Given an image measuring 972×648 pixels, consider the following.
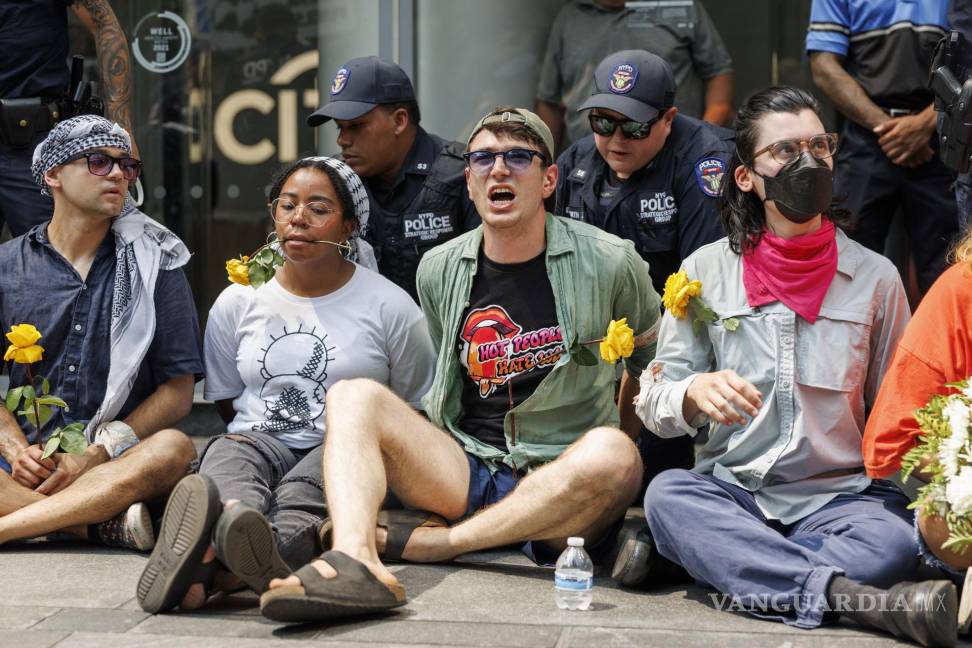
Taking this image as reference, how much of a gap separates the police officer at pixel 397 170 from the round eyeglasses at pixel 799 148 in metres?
1.73

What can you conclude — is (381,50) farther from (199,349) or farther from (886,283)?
(886,283)

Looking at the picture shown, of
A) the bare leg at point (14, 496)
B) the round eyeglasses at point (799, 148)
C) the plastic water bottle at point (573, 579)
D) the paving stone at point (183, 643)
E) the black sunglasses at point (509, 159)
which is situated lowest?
the paving stone at point (183, 643)

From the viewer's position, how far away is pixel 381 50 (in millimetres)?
7543

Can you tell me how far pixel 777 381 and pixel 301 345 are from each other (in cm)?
175

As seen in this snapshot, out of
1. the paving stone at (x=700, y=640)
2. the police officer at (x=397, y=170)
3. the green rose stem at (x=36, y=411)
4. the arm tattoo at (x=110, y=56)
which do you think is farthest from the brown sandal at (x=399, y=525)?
the arm tattoo at (x=110, y=56)

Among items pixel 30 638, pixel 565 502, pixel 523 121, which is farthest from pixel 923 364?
pixel 30 638

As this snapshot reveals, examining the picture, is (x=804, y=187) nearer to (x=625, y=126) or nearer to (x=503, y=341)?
(x=503, y=341)

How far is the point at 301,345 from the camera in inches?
205

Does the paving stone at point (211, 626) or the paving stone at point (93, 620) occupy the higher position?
the paving stone at point (211, 626)

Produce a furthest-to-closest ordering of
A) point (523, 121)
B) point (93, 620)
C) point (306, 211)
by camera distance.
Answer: point (306, 211) < point (523, 121) < point (93, 620)

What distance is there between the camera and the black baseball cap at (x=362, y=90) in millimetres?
5977

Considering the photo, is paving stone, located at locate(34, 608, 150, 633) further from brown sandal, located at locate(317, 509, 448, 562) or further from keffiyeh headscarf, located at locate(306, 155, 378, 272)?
keffiyeh headscarf, located at locate(306, 155, 378, 272)

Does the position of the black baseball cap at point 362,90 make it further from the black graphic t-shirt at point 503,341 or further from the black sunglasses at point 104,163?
the black graphic t-shirt at point 503,341

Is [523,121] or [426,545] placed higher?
[523,121]
